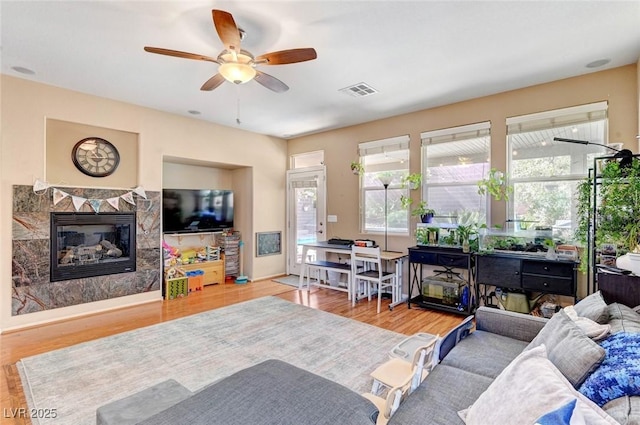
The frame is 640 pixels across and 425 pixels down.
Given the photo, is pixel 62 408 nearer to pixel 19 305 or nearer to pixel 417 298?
pixel 19 305

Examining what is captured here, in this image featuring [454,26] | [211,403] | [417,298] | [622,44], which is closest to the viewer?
[211,403]

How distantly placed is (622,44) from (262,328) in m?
4.48

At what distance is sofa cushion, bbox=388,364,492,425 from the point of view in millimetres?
1308

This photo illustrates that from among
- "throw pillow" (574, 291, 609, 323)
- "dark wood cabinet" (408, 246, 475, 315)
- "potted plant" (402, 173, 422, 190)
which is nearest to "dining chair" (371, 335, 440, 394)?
"throw pillow" (574, 291, 609, 323)

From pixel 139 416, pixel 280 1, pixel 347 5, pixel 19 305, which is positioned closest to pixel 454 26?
pixel 347 5

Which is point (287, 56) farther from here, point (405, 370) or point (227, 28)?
point (405, 370)

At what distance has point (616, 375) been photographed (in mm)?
1068

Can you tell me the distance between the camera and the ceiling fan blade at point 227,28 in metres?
1.93

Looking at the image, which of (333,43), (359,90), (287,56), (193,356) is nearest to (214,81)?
(287,56)

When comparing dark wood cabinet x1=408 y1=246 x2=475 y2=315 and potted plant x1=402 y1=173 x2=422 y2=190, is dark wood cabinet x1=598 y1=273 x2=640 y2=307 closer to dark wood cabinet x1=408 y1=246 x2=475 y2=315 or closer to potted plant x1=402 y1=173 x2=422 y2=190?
dark wood cabinet x1=408 y1=246 x2=475 y2=315

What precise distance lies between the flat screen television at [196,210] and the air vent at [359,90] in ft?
10.5

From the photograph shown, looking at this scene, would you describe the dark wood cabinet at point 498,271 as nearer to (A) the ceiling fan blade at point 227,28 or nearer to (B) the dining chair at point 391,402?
(B) the dining chair at point 391,402

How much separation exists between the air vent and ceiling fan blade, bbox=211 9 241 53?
1720 mm

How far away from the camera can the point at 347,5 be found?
2.24 m
